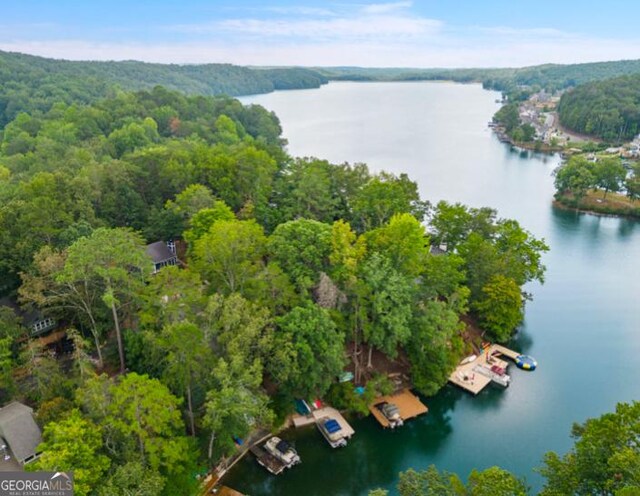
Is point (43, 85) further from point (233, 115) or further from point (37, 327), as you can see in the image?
point (37, 327)

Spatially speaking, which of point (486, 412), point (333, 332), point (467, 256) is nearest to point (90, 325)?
point (333, 332)

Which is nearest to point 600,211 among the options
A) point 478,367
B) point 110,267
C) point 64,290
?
point 478,367

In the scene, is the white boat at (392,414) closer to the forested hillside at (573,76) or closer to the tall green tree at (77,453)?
the tall green tree at (77,453)

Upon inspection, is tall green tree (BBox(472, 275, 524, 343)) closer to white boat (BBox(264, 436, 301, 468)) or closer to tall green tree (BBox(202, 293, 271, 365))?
white boat (BBox(264, 436, 301, 468))

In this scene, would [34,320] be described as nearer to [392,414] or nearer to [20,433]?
[20,433]

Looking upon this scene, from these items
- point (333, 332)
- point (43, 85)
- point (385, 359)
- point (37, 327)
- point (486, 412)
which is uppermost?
point (43, 85)
